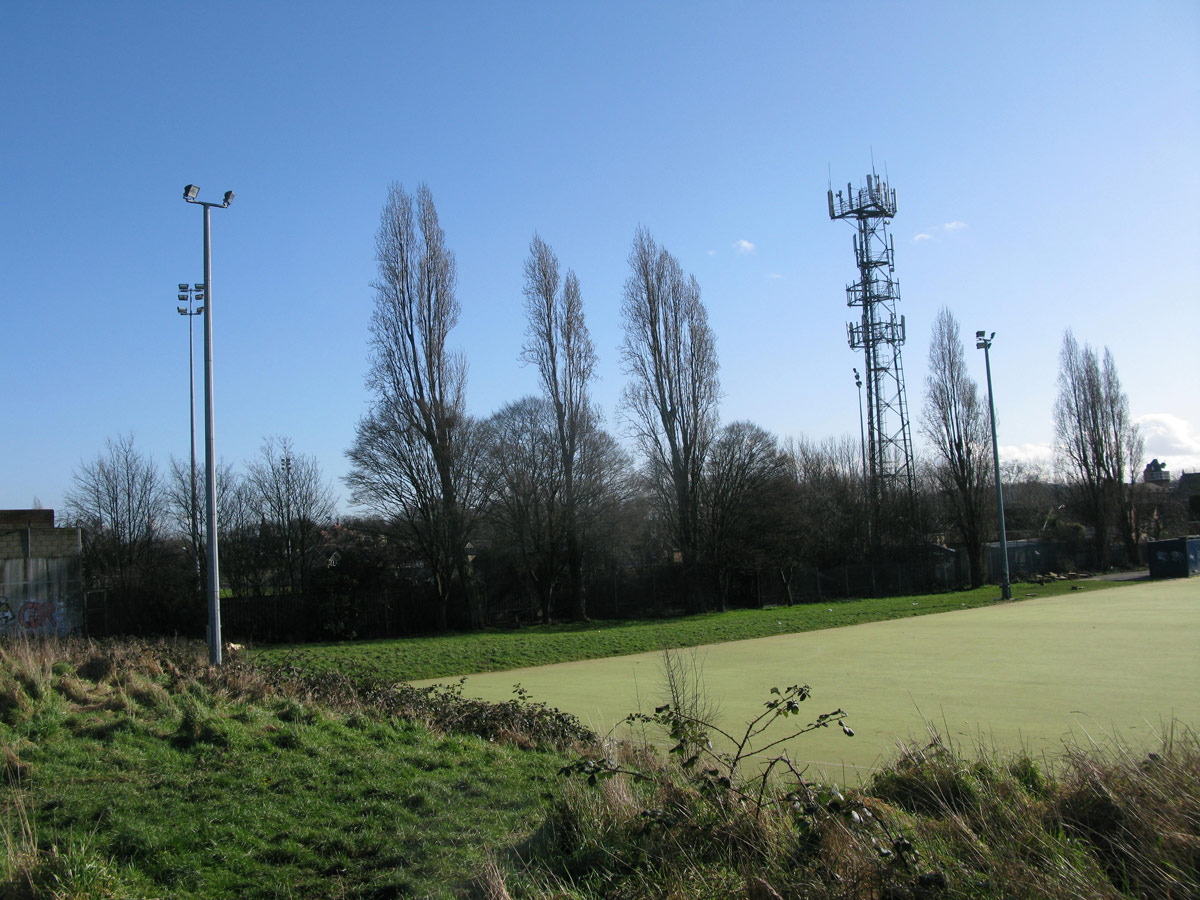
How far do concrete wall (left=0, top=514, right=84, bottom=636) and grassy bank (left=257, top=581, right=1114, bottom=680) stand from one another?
20.5 feet

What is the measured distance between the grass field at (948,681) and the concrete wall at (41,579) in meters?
14.3

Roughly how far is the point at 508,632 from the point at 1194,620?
66.9 ft

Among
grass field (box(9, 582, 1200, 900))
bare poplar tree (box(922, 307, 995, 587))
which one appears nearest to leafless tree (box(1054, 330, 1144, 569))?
bare poplar tree (box(922, 307, 995, 587))

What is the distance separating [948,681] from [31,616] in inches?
929

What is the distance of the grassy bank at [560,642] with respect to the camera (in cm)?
1870

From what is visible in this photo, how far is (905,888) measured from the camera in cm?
364

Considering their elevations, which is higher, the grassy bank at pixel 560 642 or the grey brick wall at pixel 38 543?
the grey brick wall at pixel 38 543

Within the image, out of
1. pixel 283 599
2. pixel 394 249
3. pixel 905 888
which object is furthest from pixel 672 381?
pixel 905 888

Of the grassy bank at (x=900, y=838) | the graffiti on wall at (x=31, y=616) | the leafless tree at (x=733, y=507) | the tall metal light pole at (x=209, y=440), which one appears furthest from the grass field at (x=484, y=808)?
the leafless tree at (x=733, y=507)

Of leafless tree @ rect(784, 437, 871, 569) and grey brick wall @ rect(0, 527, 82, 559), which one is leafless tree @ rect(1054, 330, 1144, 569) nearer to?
leafless tree @ rect(784, 437, 871, 569)

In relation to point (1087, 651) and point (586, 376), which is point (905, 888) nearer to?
point (1087, 651)

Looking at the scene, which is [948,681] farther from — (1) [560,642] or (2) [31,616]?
(2) [31,616]

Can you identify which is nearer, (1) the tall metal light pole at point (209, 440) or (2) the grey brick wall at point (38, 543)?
(1) the tall metal light pole at point (209, 440)

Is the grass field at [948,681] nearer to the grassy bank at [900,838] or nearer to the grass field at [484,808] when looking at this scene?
the grass field at [484,808]
